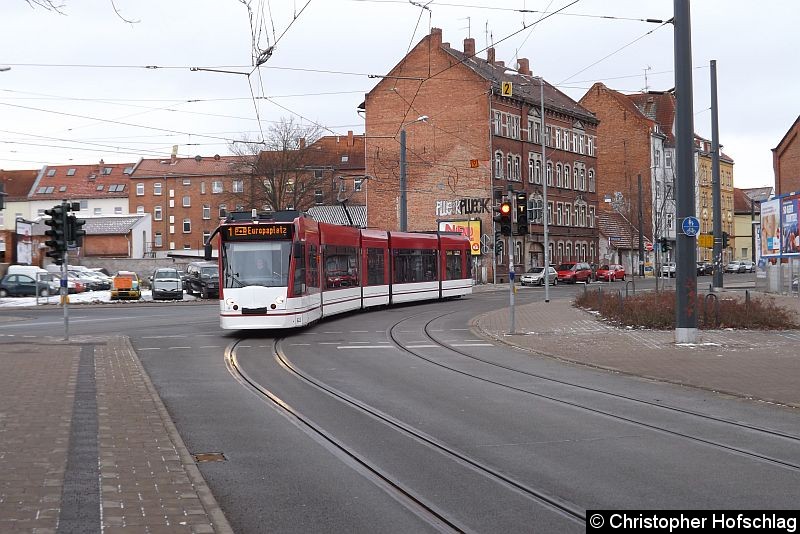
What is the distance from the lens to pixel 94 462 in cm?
852

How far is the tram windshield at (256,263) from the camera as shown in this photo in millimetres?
23406

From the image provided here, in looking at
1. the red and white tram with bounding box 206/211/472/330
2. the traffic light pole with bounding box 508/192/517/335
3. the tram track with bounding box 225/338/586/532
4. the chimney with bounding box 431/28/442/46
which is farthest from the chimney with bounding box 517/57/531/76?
the tram track with bounding box 225/338/586/532

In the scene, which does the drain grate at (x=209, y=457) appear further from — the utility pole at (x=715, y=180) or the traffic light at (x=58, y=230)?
the utility pole at (x=715, y=180)

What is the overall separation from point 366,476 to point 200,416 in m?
4.04

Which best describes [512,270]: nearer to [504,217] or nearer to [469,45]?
[504,217]

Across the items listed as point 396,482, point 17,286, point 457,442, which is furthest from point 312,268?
point 17,286

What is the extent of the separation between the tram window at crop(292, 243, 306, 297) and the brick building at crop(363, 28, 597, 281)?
4107cm

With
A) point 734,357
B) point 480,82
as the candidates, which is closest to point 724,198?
point 480,82

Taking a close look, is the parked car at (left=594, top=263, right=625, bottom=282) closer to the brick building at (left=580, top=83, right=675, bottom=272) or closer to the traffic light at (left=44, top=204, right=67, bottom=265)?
the brick building at (left=580, top=83, right=675, bottom=272)

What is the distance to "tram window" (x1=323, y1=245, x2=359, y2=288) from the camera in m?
28.8

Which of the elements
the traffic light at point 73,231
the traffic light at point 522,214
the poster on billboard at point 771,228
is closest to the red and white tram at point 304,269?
the traffic light at point 73,231

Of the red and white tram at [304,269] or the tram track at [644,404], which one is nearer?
the tram track at [644,404]

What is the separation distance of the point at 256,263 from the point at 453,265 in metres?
20.0

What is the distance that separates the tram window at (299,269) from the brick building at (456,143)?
135 ft
